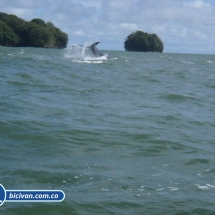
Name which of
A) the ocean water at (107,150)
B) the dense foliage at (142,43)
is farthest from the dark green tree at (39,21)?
the ocean water at (107,150)

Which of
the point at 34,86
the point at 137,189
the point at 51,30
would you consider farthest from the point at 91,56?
the point at 51,30

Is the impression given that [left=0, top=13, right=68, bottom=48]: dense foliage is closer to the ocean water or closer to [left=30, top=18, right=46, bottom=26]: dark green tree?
[left=30, top=18, right=46, bottom=26]: dark green tree

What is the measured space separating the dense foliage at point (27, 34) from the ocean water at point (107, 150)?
2946 inches

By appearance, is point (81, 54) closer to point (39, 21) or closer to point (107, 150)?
point (107, 150)

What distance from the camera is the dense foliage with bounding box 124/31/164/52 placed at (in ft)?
399

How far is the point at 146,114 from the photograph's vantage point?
13.9 meters

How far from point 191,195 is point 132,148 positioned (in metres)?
2.83

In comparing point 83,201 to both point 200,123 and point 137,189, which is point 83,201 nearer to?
point 137,189

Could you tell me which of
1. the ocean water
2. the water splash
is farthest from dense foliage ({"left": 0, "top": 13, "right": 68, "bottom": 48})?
the ocean water

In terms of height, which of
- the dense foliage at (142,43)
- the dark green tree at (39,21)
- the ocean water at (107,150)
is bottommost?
the ocean water at (107,150)

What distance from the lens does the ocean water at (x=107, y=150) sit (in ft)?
23.7

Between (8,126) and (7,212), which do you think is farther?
(8,126)

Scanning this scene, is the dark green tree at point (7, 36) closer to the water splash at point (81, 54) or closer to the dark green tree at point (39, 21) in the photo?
the dark green tree at point (39, 21)

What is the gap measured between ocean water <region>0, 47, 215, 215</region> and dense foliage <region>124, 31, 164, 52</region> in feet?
343
